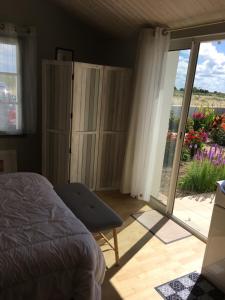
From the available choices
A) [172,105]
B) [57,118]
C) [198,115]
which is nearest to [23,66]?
[57,118]

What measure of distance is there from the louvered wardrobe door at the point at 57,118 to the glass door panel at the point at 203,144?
53.7 inches

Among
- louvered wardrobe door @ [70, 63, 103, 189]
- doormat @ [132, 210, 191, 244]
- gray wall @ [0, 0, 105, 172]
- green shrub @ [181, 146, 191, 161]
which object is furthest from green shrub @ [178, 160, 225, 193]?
gray wall @ [0, 0, 105, 172]

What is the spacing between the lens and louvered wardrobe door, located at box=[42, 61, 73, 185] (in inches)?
125

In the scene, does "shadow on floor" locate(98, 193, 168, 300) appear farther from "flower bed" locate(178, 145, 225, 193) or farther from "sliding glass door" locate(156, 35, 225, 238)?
"flower bed" locate(178, 145, 225, 193)

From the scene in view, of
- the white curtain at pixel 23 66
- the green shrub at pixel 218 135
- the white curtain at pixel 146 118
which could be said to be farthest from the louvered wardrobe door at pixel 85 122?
the green shrub at pixel 218 135

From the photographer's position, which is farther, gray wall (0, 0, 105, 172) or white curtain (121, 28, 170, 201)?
gray wall (0, 0, 105, 172)

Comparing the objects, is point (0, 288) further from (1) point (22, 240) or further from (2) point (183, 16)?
(2) point (183, 16)

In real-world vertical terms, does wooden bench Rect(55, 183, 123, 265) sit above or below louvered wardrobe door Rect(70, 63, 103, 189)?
below

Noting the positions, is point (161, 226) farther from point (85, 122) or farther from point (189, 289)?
point (85, 122)

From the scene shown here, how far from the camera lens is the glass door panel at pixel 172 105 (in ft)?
9.80

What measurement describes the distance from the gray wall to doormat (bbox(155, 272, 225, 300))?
2587 millimetres

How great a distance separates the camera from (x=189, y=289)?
2.06 m

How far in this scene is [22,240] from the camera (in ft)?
4.69

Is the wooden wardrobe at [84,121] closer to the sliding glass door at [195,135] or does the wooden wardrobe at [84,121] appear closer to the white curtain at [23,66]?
the white curtain at [23,66]
